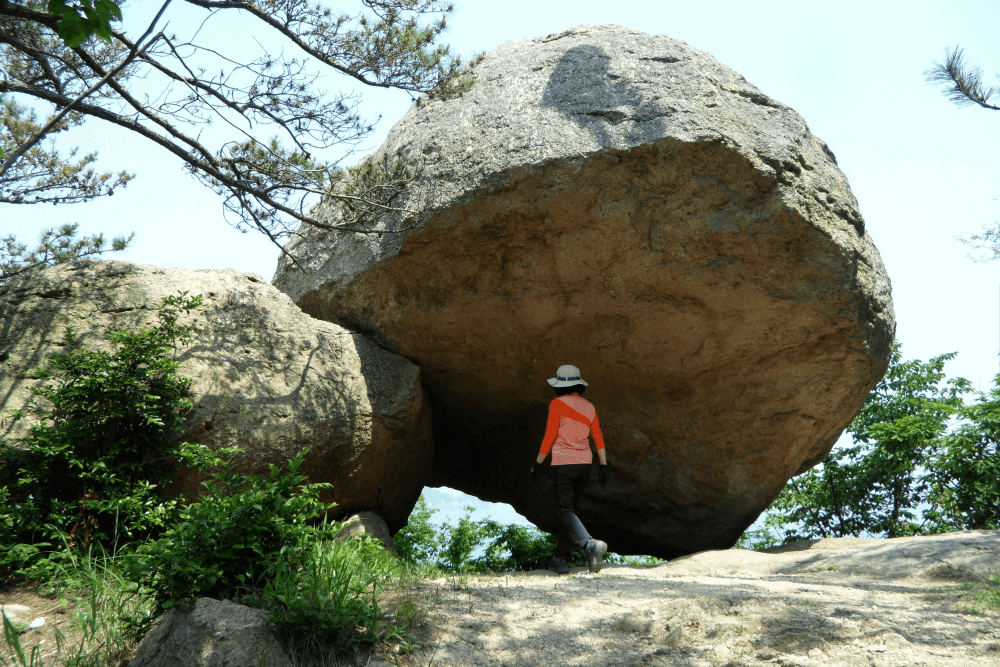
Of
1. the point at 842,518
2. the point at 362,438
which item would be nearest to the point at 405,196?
the point at 362,438

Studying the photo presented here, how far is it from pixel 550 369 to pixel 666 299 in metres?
1.43

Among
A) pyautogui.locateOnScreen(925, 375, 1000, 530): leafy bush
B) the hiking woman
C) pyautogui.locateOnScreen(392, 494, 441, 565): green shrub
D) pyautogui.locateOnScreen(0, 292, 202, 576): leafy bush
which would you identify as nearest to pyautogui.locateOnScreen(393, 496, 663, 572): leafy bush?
pyautogui.locateOnScreen(392, 494, 441, 565): green shrub

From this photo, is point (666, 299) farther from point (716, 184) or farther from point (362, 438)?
point (362, 438)

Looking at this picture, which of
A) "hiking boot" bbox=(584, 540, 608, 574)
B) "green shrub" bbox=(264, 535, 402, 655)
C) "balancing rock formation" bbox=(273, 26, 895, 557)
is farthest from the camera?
"balancing rock formation" bbox=(273, 26, 895, 557)

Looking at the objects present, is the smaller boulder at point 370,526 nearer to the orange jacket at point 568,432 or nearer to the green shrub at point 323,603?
the orange jacket at point 568,432

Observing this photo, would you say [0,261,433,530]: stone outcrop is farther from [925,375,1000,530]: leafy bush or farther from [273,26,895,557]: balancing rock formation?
[925,375,1000,530]: leafy bush

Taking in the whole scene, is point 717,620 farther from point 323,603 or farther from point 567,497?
point 567,497

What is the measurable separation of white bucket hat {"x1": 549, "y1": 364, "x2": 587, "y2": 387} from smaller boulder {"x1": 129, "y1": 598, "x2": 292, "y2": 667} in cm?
330

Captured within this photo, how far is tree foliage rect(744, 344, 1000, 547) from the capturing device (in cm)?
827

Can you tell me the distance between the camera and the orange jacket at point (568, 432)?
5699mm

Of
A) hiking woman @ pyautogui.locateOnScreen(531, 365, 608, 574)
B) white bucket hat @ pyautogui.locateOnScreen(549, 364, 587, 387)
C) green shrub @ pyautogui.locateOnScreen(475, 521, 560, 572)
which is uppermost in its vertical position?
white bucket hat @ pyautogui.locateOnScreen(549, 364, 587, 387)

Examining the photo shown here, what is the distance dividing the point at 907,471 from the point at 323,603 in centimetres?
860

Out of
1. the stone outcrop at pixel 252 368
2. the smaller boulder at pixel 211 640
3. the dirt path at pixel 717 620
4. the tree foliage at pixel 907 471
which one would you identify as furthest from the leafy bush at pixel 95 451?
the tree foliage at pixel 907 471

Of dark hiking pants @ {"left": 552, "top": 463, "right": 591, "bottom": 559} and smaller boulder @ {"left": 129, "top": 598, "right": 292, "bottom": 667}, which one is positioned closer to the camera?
smaller boulder @ {"left": 129, "top": 598, "right": 292, "bottom": 667}
